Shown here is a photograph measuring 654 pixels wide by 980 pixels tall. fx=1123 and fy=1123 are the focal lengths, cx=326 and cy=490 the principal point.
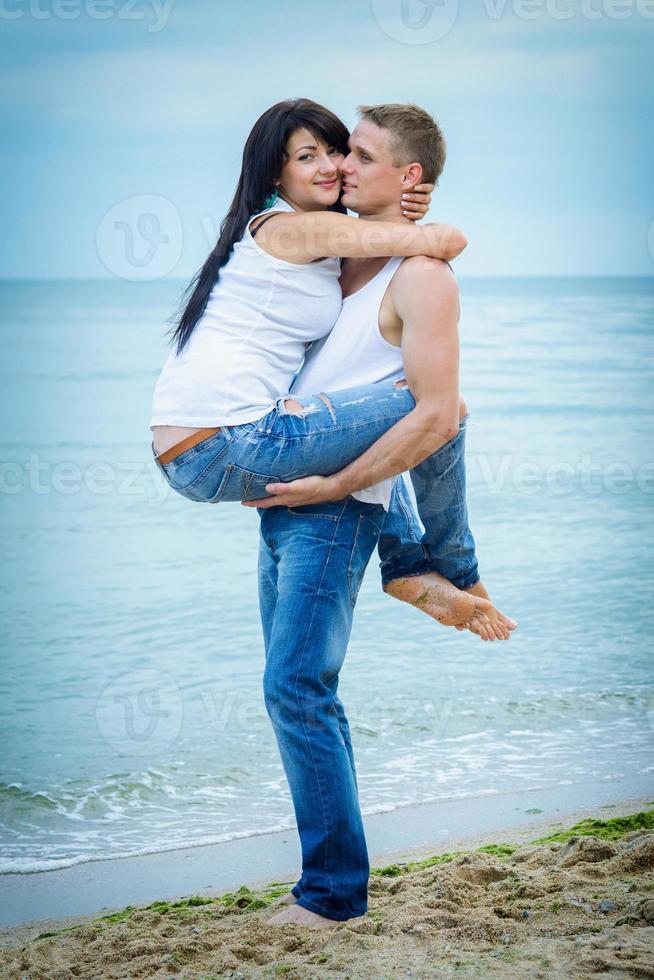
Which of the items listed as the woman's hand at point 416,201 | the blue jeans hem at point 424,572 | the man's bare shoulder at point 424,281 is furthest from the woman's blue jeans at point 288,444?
the blue jeans hem at point 424,572

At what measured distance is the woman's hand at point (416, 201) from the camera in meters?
3.33

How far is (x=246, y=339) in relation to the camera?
3145mm

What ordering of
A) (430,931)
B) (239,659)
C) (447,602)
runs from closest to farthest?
(430,931) < (447,602) < (239,659)

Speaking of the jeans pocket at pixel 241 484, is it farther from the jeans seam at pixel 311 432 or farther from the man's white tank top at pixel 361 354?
the man's white tank top at pixel 361 354

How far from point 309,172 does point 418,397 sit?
0.76 metres

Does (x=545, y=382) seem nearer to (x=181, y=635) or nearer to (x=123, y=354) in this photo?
(x=123, y=354)

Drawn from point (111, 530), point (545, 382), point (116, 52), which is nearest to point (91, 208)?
point (116, 52)

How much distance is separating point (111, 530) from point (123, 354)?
657 inches

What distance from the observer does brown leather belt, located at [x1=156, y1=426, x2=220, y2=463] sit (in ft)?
10.2

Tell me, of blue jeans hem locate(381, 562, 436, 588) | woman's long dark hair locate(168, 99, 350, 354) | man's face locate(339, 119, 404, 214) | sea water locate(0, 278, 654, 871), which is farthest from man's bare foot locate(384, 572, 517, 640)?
sea water locate(0, 278, 654, 871)

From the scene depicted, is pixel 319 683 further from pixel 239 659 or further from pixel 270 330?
pixel 239 659

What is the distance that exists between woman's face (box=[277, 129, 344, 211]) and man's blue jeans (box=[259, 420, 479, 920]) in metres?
0.91

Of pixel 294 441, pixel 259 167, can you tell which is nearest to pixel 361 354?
pixel 294 441

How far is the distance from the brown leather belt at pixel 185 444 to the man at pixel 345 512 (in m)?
0.24
